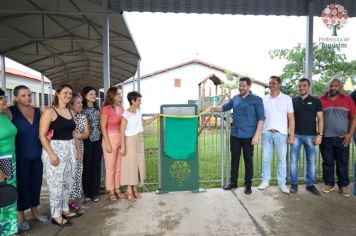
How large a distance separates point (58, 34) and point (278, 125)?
7471 mm

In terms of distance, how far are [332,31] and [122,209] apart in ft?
16.3

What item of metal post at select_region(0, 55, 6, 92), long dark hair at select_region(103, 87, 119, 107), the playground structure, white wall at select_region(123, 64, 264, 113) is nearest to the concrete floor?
the playground structure

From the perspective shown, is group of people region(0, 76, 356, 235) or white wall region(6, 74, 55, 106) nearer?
group of people region(0, 76, 356, 235)

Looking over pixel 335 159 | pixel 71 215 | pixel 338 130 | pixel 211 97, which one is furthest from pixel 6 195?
pixel 211 97

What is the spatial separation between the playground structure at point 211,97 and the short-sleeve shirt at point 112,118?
139 centimetres

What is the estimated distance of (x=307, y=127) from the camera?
4.94m

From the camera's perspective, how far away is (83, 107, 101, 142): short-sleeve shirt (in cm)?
456

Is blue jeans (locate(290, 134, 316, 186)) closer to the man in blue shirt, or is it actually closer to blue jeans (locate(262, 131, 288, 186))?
blue jeans (locate(262, 131, 288, 186))

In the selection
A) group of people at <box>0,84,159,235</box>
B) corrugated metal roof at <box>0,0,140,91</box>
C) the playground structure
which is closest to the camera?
group of people at <box>0,84,159,235</box>

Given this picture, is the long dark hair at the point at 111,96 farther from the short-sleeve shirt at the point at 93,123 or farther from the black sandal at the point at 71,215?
the black sandal at the point at 71,215

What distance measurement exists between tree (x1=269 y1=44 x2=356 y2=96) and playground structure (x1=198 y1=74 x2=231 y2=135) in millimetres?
2977

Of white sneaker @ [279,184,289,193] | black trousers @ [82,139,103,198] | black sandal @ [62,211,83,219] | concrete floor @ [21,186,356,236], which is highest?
black trousers @ [82,139,103,198]

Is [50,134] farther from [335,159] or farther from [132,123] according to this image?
[335,159]

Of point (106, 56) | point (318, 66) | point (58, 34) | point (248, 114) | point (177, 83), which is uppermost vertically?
point (177, 83)
